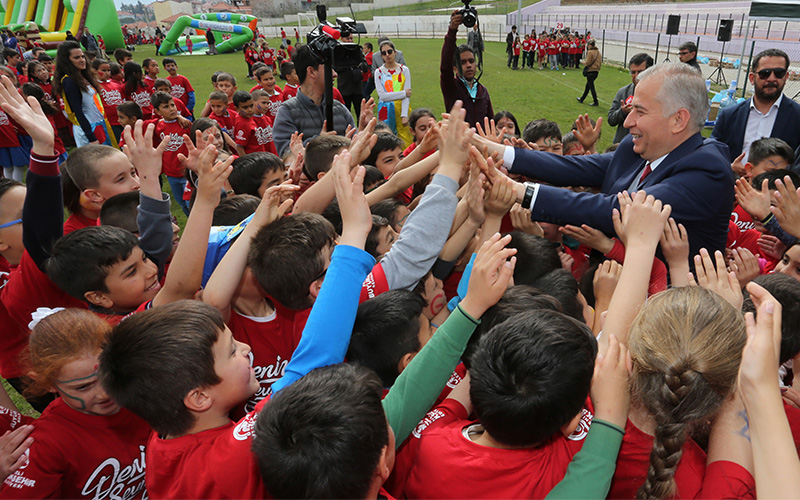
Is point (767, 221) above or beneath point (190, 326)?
beneath

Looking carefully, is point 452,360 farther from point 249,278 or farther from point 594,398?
point 249,278

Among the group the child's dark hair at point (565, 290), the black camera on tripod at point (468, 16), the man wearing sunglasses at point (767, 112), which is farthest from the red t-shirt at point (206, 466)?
the man wearing sunglasses at point (767, 112)

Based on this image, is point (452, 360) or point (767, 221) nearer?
point (452, 360)

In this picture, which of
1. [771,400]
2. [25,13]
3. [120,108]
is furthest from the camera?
[25,13]

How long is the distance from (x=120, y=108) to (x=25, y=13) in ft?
106

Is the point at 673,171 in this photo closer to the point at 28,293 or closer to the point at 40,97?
the point at 28,293

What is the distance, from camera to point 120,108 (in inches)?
268

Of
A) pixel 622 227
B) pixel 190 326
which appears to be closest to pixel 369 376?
pixel 190 326

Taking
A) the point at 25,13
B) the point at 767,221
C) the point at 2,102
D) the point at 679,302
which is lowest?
the point at 767,221

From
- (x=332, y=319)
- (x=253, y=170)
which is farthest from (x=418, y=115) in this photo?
(x=332, y=319)

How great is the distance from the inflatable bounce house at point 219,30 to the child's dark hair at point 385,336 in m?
41.2

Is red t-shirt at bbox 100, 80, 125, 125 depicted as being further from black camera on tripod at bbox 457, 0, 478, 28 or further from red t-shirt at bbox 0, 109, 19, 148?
black camera on tripod at bbox 457, 0, 478, 28

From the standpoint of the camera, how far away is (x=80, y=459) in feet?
5.65

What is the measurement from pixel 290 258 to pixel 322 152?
154 cm
